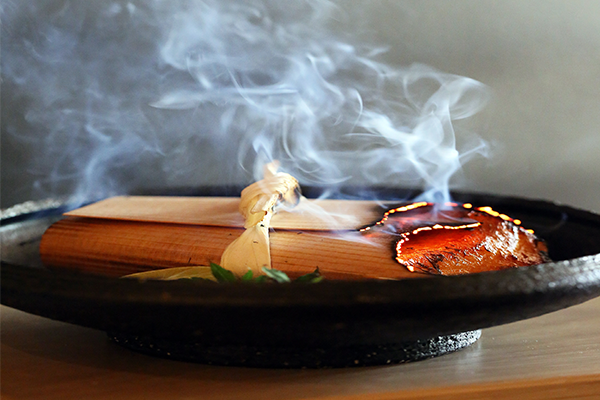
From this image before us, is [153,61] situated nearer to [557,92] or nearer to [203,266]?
[203,266]

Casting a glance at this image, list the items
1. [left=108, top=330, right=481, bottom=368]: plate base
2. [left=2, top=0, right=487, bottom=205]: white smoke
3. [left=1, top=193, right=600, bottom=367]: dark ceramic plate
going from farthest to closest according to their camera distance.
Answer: [left=2, top=0, right=487, bottom=205]: white smoke, [left=108, top=330, right=481, bottom=368]: plate base, [left=1, top=193, right=600, bottom=367]: dark ceramic plate

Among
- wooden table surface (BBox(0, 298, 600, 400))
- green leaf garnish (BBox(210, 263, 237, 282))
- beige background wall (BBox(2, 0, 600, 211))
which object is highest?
beige background wall (BBox(2, 0, 600, 211))

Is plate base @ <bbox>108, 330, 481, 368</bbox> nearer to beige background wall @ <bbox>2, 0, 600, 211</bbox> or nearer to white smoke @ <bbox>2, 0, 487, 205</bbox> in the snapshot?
white smoke @ <bbox>2, 0, 487, 205</bbox>

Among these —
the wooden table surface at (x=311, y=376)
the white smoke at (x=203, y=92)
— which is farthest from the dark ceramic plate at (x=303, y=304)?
the white smoke at (x=203, y=92)

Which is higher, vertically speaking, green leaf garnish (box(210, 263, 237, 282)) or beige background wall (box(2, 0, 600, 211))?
beige background wall (box(2, 0, 600, 211))

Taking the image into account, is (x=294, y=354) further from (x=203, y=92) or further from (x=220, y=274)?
(x=203, y=92)

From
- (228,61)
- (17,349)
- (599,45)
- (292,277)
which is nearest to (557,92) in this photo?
(599,45)

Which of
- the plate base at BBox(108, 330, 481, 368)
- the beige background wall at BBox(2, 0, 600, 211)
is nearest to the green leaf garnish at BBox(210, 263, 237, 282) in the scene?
the plate base at BBox(108, 330, 481, 368)

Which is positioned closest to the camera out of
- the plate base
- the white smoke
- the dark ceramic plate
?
the dark ceramic plate
